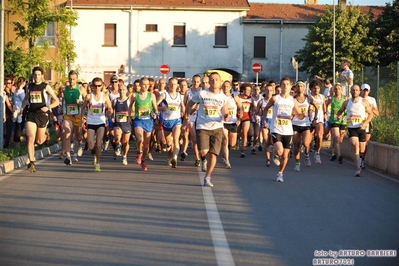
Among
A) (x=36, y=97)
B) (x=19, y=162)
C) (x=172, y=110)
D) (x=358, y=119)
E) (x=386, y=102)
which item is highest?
(x=36, y=97)

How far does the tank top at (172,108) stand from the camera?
1809cm

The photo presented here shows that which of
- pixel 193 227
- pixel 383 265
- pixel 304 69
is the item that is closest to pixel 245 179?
pixel 193 227

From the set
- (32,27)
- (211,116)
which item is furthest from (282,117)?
(32,27)

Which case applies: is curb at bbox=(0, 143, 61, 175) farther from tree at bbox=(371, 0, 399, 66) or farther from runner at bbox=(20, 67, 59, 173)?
tree at bbox=(371, 0, 399, 66)

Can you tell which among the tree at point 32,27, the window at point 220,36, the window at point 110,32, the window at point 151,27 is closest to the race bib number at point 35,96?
the tree at point 32,27

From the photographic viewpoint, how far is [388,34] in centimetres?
5475

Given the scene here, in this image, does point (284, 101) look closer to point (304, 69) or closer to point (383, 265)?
point (383, 265)

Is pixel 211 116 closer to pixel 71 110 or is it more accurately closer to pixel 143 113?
pixel 143 113

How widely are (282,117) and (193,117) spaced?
13.0 ft

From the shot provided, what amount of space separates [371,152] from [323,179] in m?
3.81

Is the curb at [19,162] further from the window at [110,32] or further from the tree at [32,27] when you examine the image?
the window at [110,32]

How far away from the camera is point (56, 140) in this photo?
25.7 metres

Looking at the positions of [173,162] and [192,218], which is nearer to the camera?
[192,218]

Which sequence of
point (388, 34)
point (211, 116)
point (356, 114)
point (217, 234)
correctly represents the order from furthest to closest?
point (388, 34), point (356, 114), point (211, 116), point (217, 234)
